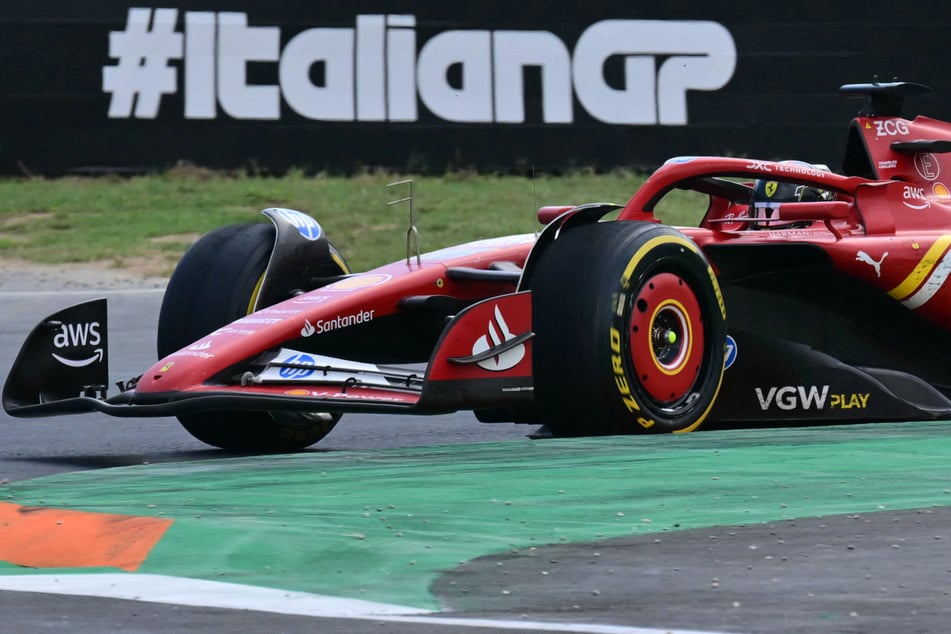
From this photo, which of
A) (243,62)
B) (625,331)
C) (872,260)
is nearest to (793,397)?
(872,260)

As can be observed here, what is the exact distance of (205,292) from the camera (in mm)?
6934

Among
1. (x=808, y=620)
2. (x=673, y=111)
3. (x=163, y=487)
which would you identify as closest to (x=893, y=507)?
(x=808, y=620)

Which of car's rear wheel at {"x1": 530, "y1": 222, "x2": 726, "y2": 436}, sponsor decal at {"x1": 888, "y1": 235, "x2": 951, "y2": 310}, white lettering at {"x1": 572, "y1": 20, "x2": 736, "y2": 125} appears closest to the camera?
car's rear wheel at {"x1": 530, "y1": 222, "x2": 726, "y2": 436}

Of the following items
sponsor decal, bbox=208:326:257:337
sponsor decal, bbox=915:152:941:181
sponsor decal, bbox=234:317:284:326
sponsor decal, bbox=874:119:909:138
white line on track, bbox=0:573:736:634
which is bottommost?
white line on track, bbox=0:573:736:634

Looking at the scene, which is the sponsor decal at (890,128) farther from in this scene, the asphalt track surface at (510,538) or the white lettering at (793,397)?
the asphalt track surface at (510,538)

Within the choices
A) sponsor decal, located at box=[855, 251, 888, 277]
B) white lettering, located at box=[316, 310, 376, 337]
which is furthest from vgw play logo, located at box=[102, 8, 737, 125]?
white lettering, located at box=[316, 310, 376, 337]

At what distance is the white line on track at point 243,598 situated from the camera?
11.7ft

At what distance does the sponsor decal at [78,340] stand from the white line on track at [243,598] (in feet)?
7.64

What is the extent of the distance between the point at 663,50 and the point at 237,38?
3.43m

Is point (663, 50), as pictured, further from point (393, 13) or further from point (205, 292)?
point (205, 292)

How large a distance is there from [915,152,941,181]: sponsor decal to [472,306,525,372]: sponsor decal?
90.5 inches

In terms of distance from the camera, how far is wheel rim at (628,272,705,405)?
6.20 meters

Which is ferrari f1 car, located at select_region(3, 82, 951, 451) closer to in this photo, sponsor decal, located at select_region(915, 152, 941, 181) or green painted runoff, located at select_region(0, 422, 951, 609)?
sponsor decal, located at select_region(915, 152, 941, 181)

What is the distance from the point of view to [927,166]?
7488 millimetres
